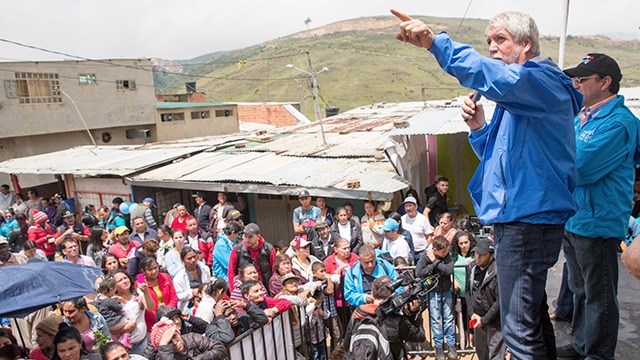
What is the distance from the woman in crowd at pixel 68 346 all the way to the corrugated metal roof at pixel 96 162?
810cm

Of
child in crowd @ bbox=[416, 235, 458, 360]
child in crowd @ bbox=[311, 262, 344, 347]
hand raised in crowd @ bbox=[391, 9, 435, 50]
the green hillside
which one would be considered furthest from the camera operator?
the green hillside

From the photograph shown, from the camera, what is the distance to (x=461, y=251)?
18.9 ft

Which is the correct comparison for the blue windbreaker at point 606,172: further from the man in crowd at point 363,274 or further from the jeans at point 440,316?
the jeans at point 440,316

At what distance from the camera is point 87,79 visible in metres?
25.5

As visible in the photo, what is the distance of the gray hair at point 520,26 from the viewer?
6.86 ft

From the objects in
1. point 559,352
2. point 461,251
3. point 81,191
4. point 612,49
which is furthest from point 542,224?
point 612,49

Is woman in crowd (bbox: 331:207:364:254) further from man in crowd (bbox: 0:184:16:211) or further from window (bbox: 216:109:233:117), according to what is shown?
window (bbox: 216:109:233:117)

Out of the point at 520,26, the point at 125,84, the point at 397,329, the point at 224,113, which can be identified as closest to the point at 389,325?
the point at 397,329

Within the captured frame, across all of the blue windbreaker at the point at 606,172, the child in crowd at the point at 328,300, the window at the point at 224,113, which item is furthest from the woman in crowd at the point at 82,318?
the window at the point at 224,113

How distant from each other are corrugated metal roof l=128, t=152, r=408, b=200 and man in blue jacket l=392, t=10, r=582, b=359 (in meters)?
5.53

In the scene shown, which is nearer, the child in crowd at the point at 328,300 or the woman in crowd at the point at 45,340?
the woman in crowd at the point at 45,340

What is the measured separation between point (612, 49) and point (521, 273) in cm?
11252

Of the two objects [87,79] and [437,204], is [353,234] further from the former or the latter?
[87,79]

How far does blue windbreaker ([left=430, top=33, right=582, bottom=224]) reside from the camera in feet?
6.09
